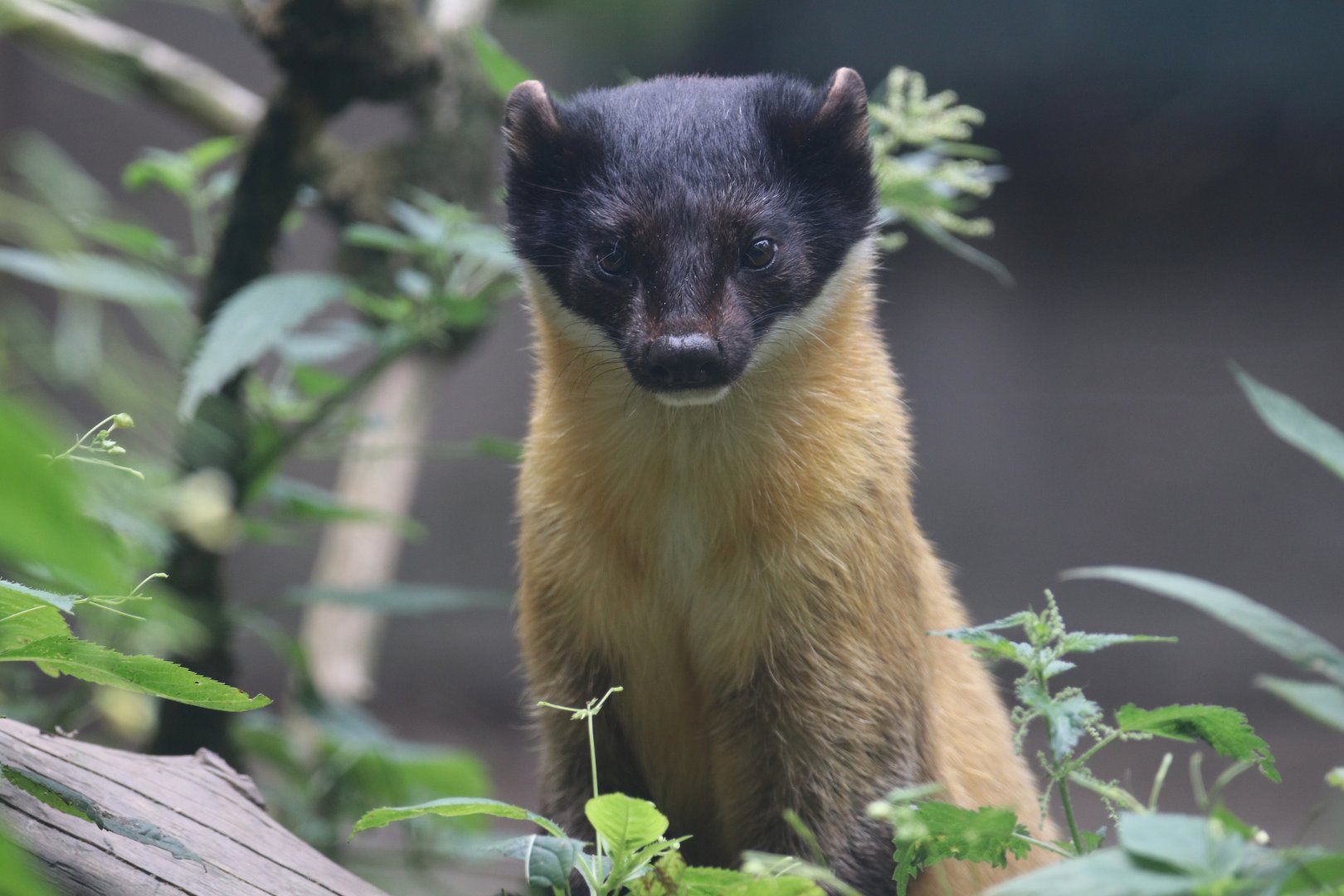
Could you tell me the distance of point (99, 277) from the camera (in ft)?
13.8

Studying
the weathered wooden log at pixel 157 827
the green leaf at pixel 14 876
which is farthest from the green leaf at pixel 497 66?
the green leaf at pixel 14 876

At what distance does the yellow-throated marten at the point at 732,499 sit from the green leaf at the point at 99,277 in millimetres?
1685

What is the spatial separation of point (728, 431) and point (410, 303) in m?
1.76

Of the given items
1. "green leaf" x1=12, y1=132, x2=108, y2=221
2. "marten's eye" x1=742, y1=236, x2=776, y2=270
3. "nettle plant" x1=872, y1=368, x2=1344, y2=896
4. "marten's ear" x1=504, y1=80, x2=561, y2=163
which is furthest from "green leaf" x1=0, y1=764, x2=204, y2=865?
"green leaf" x1=12, y1=132, x2=108, y2=221

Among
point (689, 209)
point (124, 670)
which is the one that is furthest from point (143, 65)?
point (124, 670)

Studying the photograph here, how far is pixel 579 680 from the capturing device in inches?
129

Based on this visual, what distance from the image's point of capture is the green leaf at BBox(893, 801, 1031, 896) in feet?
6.31

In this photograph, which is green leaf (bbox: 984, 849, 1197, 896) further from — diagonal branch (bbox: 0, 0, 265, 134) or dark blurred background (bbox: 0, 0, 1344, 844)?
dark blurred background (bbox: 0, 0, 1344, 844)

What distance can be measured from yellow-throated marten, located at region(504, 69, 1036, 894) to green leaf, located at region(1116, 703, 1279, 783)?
1.17 meters

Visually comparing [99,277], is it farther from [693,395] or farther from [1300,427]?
[1300,427]

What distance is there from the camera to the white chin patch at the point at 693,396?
2.86 meters

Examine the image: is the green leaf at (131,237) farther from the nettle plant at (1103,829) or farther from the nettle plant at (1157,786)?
the nettle plant at (1157,786)

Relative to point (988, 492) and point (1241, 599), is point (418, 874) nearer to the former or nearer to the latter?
point (1241, 599)

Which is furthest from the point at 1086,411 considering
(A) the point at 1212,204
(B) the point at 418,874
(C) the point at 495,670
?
(B) the point at 418,874
